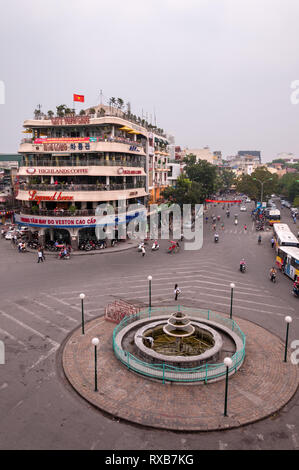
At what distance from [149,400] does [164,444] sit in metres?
1.95

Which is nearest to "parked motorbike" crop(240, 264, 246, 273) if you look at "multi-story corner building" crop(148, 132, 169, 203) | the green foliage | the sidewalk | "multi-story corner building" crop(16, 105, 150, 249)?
the sidewalk

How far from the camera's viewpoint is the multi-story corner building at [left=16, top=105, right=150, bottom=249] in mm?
35469

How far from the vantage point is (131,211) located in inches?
1617

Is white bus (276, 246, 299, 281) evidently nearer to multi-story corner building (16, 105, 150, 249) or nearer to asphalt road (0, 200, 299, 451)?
asphalt road (0, 200, 299, 451)

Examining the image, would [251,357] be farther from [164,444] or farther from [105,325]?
[105,325]

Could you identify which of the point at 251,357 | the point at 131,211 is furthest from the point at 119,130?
the point at 251,357

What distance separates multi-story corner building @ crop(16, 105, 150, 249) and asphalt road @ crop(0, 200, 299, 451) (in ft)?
16.2

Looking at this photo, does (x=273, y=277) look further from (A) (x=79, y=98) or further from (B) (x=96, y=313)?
(A) (x=79, y=98)

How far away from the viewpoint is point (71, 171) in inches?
1400

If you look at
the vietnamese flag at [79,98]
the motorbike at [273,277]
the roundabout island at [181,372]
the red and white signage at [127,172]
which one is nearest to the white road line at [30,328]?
the roundabout island at [181,372]
